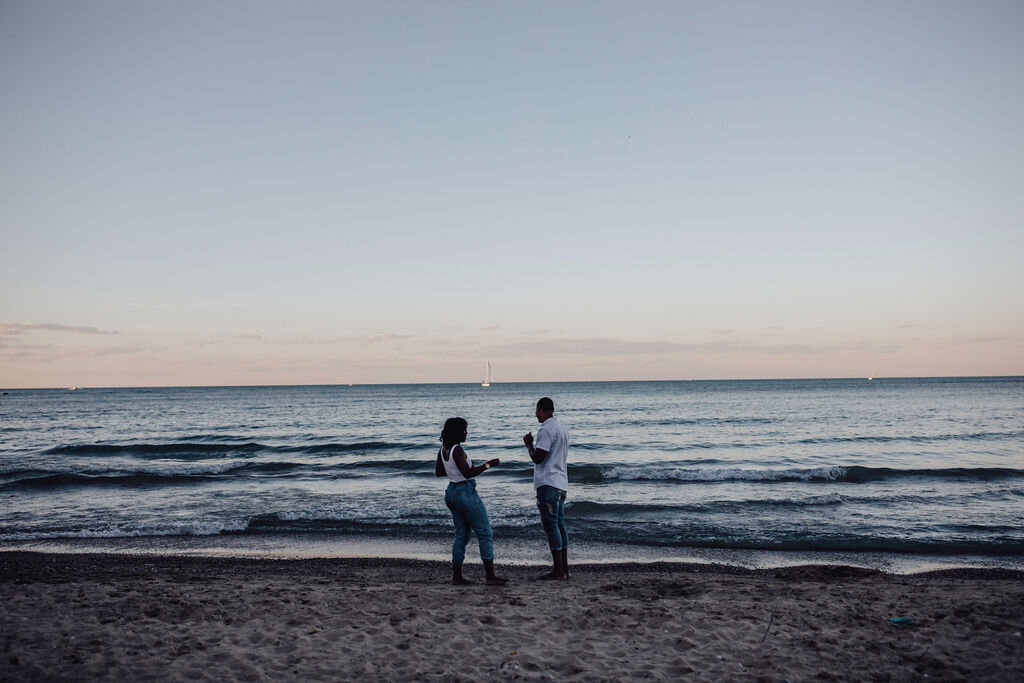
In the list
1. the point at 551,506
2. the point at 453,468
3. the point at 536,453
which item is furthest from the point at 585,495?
the point at 453,468

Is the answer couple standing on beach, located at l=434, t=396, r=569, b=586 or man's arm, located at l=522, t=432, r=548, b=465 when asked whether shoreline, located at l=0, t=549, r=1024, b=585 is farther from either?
man's arm, located at l=522, t=432, r=548, b=465

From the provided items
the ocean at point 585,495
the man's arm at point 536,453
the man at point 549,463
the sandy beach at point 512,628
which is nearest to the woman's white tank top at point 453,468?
the man's arm at point 536,453

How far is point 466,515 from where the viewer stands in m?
6.79

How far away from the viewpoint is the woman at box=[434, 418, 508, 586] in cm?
663

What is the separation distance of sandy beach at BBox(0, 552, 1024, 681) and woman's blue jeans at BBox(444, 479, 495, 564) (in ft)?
1.52

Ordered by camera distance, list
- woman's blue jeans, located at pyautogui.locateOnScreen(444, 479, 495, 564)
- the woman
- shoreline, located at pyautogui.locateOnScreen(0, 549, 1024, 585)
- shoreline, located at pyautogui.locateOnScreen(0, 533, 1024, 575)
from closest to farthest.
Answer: the woman, woman's blue jeans, located at pyautogui.locateOnScreen(444, 479, 495, 564), shoreline, located at pyautogui.locateOnScreen(0, 549, 1024, 585), shoreline, located at pyautogui.locateOnScreen(0, 533, 1024, 575)

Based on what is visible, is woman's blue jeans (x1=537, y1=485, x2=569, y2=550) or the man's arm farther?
woman's blue jeans (x1=537, y1=485, x2=569, y2=550)

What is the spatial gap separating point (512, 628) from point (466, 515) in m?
1.57

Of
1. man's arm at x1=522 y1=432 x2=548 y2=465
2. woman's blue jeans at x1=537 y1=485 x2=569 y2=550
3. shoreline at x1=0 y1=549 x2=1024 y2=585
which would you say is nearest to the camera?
man's arm at x1=522 y1=432 x2=548 y2=465

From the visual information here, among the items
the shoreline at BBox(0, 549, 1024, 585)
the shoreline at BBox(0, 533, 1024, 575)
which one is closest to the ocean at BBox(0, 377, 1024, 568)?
the shoreline at BBox(0, 533, 1024, 575)

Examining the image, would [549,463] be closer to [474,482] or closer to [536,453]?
[536,453]

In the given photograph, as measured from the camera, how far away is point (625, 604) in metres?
6.18

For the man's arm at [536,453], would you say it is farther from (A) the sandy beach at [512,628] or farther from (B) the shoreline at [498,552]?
(B) the shoreline at [498,552]

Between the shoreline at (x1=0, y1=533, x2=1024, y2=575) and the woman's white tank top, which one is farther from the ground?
the woman's white tank top
